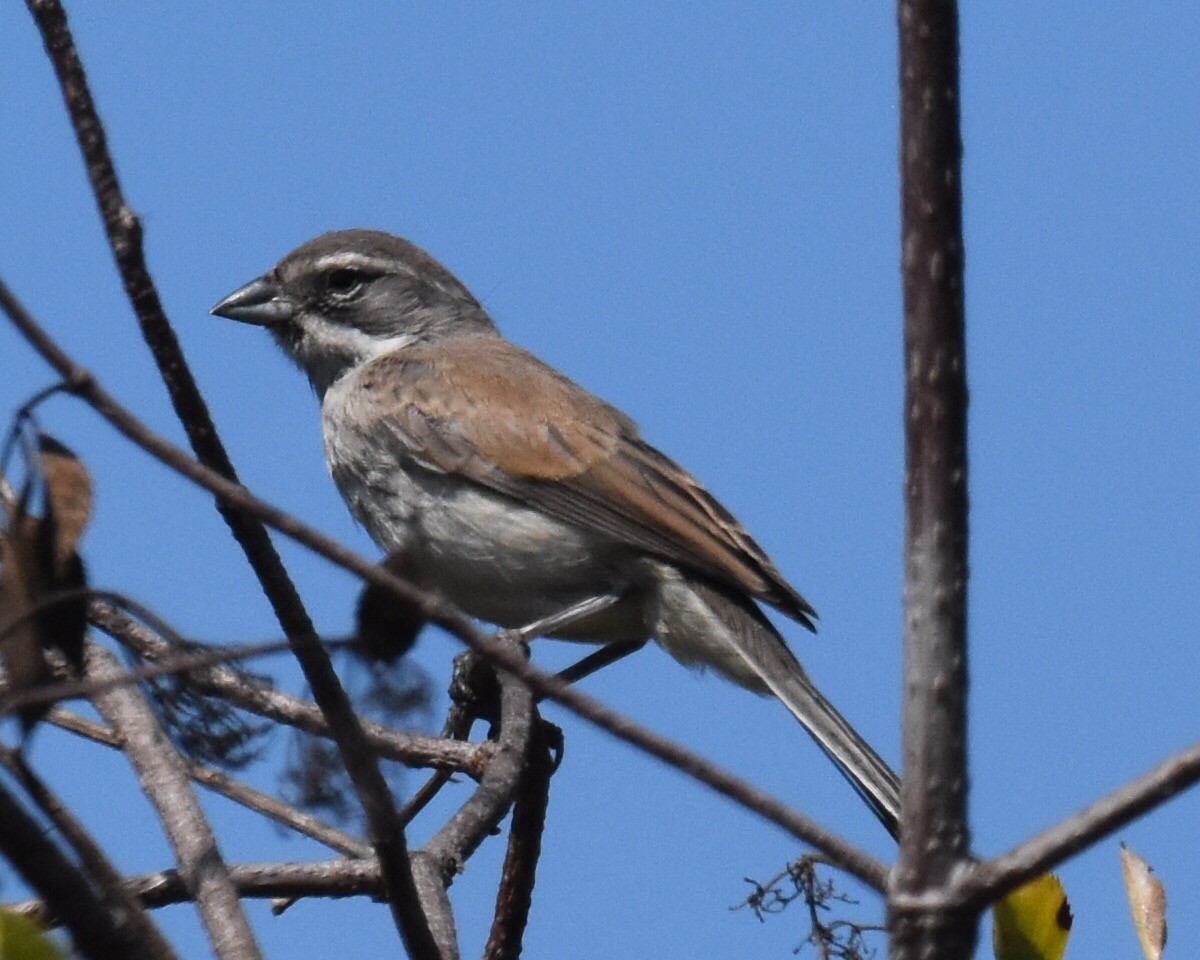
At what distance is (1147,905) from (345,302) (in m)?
5.93

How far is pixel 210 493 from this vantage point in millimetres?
2008

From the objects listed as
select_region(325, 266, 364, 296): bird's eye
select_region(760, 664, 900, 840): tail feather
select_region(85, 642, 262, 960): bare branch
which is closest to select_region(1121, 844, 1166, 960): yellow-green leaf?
select_region(85, 642, 262, 960): bare branch

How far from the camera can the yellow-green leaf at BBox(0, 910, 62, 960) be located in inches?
69.7

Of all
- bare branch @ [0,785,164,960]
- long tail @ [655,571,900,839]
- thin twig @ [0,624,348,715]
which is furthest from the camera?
long tail @ [655,571,900,839]

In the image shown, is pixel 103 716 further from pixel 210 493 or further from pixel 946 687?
pixel 946 687

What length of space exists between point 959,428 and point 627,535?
454cm

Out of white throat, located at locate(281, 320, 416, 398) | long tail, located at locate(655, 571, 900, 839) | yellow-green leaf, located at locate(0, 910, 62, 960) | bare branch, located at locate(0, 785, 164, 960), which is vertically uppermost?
white throat, located at locate(281, 320, 416, 398)

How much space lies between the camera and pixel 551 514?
21.8 ft

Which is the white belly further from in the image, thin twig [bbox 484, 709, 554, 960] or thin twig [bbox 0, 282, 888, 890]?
thin twig [bbox 0, 282, 888, 890]

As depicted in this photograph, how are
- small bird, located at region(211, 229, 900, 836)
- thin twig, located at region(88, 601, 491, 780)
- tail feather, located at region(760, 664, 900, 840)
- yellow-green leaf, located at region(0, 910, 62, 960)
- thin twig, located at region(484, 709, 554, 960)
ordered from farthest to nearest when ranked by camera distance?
small bird, located at region(211, 229, 900, 836), tail feather, located at region(760, 664, 900, 840), thin twig, located at region(484, 709, 554, 960), thin twig, located at region(88, 601, 491, 780), yellow-green leaf, located at region(0, 910, 62, 960)

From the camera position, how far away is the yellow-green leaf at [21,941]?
177 cm

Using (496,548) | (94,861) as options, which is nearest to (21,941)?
(94,861)

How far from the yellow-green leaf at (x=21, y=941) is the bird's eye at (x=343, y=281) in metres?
6.45

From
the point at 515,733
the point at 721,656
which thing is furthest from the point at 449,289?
the point at 515,733
